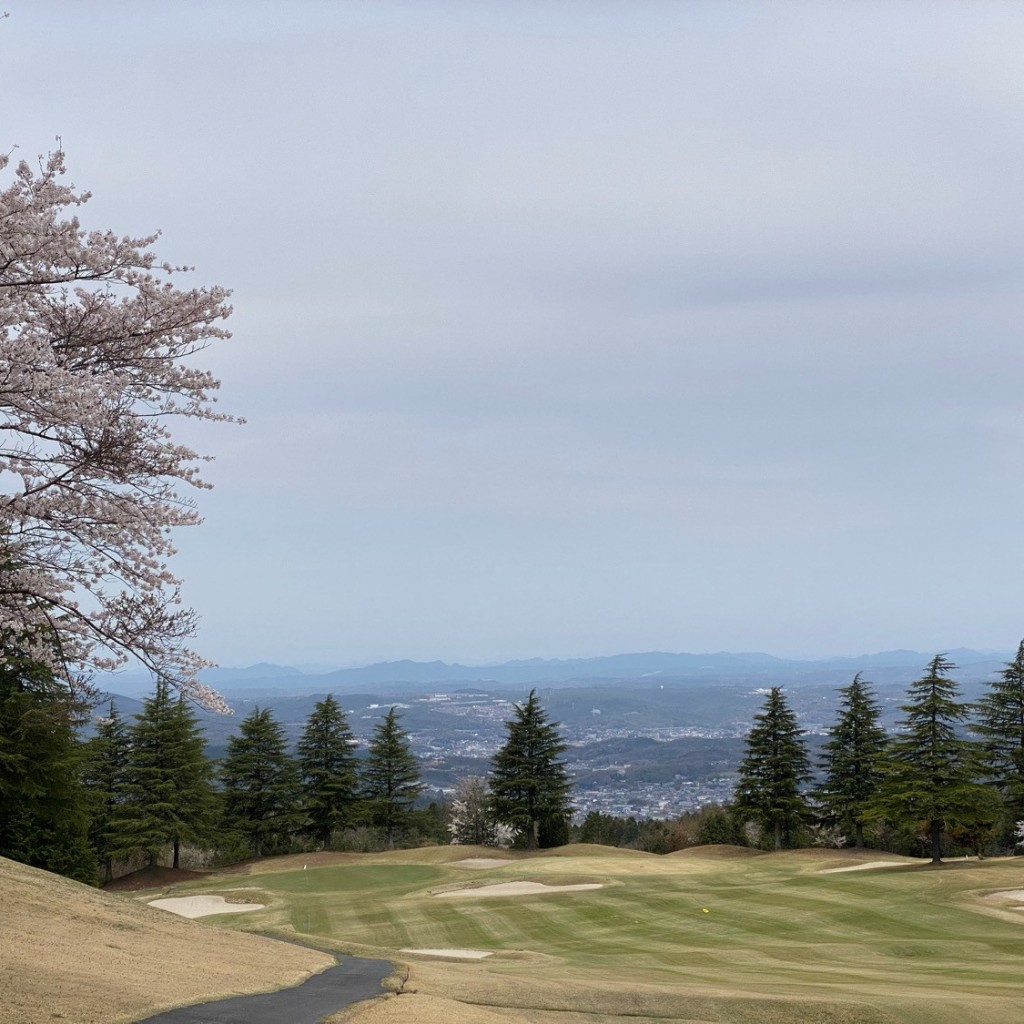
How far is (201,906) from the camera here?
39.5m

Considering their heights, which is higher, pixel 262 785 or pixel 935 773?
pixel 935 773

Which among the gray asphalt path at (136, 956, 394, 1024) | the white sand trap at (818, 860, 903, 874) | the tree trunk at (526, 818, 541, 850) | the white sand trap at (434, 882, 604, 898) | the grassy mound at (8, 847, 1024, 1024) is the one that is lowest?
the tree trunk at (526, 818, 541, 850)

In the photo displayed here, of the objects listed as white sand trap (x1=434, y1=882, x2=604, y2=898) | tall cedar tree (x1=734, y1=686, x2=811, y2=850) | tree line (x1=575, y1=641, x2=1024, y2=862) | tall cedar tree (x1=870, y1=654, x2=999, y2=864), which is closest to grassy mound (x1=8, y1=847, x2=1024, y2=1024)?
white sand trap (x1=434, y1=882, x2=604, y2=898)

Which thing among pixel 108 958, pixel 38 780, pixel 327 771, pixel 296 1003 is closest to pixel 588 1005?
pixel 296 1003

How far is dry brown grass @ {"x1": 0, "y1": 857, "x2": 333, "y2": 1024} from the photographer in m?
14.0

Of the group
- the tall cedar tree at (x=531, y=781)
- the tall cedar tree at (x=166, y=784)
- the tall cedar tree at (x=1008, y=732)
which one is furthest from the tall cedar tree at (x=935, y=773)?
the tall cedar tree at (x=166, y=784)

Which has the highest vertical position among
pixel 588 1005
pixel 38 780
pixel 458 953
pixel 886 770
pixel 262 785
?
pixel 38 780

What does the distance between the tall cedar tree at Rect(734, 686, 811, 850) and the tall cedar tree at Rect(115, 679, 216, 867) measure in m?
29.6

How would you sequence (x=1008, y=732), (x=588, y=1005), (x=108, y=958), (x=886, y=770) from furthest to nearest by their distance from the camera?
(x=1008, y=732) < (x=886, y=770) < (x=588, y=1005) < (x=108, y=958)

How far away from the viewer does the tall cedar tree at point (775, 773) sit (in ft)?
182

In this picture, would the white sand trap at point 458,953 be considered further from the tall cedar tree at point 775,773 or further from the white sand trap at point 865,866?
the tall cedar tree at point 775,773

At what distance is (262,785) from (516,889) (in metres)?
26.9

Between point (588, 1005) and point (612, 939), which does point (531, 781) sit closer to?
point (612, 939)

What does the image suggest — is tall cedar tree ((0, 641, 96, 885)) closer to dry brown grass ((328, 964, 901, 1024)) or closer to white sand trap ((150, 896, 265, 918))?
white sand trap ((150, 896, 265, 918))
